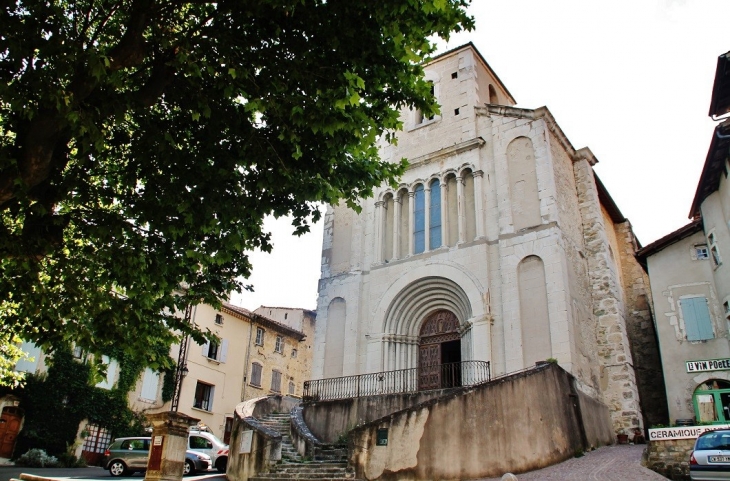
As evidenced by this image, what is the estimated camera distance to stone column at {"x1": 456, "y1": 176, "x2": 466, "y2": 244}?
19.2 metres

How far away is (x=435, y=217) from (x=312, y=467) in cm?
1020

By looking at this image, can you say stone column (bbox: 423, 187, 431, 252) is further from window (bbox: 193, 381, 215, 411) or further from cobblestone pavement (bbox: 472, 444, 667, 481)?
window (bbox: 193, 381, 215, 411)

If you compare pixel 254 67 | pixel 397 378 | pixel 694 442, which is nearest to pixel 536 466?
pixel 694 442

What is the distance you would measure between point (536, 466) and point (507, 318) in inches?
209

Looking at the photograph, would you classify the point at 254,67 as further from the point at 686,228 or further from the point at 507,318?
the point at 686,228

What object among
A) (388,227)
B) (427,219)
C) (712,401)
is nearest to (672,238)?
(712,401)

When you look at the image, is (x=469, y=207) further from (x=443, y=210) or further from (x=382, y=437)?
(x=382, y=437)

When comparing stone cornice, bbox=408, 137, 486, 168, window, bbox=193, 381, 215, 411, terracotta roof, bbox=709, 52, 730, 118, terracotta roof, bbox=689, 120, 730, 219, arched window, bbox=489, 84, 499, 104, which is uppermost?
arched window, bbox=489, 84, 499, 104

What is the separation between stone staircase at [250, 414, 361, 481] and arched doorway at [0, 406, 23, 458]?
13.5 meters

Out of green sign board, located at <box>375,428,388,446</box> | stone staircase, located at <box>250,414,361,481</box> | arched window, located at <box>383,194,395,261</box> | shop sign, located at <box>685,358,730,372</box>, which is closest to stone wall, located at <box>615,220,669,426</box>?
shop sign, located at <box>685,358,730,372</box>

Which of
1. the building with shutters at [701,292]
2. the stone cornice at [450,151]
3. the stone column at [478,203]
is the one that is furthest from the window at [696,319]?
the stone cornice at [450,151]

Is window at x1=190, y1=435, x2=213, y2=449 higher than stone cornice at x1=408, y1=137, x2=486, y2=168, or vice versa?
stone cornice at x1=408, y1=137, x2=486, y2=168

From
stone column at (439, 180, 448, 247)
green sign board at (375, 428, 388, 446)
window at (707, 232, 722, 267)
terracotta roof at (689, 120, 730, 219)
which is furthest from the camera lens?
stone column at (439, 180, 448, 247)

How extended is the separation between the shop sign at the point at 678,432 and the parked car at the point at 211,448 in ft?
41.8
